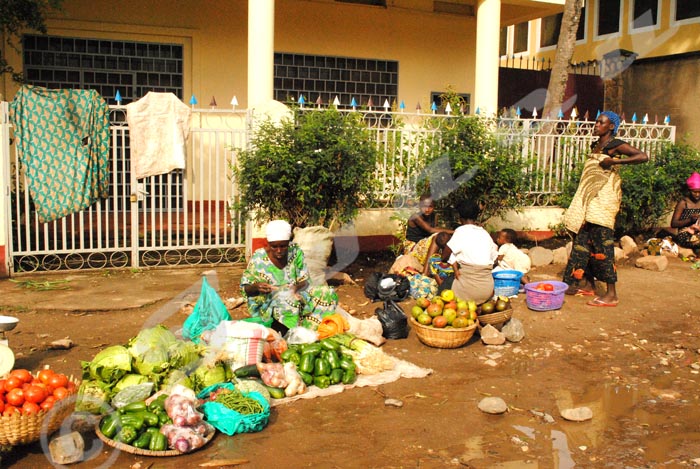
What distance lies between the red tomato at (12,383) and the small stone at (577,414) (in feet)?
11.8

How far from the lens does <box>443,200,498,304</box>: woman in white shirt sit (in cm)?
678

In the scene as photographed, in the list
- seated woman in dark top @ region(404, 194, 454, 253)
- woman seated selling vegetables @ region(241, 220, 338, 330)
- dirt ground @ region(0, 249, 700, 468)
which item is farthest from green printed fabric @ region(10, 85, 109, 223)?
seated woman in dark top @ region(404, 194, 454, 253)

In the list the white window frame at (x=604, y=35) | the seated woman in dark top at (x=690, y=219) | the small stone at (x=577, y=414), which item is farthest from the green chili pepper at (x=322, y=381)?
the white window frame at (x=604, y=35)

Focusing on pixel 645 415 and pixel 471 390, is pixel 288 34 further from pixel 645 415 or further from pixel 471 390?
pixel 645 415

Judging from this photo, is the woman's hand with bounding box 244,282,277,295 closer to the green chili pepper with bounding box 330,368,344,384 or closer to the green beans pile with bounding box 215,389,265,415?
the green chili pepper with bounding box 330,368,344,384

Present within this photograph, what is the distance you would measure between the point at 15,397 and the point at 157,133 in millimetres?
5398

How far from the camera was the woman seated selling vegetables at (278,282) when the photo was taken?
6.04 m

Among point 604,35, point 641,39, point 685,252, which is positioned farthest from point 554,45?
point 685,252

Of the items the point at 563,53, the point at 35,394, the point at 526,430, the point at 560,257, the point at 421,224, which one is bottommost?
the point at 526,430

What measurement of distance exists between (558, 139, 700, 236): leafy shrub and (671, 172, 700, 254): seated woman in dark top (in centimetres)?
36

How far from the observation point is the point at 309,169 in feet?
26.1

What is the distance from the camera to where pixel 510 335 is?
6617 mm

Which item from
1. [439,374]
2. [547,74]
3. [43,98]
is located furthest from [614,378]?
[547,74]

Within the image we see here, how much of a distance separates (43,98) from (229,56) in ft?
14.4
